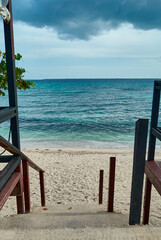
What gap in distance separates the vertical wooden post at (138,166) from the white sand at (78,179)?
1.34 m

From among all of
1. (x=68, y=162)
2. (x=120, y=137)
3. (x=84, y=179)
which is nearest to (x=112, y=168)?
(x=84, y=179)

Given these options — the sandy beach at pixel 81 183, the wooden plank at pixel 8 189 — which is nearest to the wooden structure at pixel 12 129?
the wooden plank at pixel 8 189

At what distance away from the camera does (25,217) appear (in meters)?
3.58

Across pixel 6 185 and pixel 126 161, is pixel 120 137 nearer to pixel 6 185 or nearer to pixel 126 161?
pixel 126 161

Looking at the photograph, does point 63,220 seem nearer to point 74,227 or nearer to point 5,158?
point 74,227

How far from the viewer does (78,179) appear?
314 inches

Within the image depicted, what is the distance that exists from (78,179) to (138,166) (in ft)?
17.8

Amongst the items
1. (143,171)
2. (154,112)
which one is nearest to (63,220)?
(143,171)

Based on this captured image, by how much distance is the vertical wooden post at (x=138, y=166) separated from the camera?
272cm

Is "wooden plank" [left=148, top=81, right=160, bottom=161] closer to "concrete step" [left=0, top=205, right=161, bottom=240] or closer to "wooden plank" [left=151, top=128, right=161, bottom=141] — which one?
"wooden plank" [left=151, top=128, right=161, bottom=141]

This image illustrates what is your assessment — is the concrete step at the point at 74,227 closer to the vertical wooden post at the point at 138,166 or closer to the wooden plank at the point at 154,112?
the vertical wooden post at the point at 138,166

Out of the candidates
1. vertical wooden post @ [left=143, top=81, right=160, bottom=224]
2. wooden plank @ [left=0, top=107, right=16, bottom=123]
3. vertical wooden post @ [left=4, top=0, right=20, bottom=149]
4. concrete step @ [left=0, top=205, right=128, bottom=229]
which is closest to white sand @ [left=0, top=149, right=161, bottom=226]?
vertical wooden post @ [left=143, top=81, right=160, bottom=224]

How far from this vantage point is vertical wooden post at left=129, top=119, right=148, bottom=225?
272 cm

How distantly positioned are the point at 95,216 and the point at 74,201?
2.17 meters
